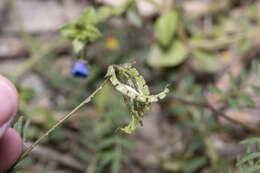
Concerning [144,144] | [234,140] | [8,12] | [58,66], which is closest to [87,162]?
[144,144]

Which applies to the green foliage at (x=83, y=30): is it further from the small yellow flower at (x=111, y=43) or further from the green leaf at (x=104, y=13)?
the small yellow flower at (x=111, y=43)

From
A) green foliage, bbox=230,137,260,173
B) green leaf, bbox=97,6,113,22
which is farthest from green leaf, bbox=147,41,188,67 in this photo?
green foliage, bbox=230,137,260,173

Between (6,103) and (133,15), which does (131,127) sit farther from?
(133,15)

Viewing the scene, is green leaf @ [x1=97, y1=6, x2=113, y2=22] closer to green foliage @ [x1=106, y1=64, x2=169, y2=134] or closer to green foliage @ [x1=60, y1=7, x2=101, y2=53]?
green foliage @ [x1=60, y1=7, x2=101, y2=53]

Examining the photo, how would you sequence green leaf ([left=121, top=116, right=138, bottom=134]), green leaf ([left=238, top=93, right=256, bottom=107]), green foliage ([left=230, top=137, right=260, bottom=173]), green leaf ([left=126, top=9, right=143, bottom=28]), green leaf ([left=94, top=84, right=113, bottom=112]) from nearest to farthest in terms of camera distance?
green leaf ([left=121, top=116, right=138, bottom=134]), green foliage ([left=230, top=137, right=260, bottom=173]), green leaf ([left=238, top=93, right=256, bottom=107]), green leaf ([left=126, top=9, right=143, bottom=28]), green leaf ([left=94, top=84, right=113, bottom=112])

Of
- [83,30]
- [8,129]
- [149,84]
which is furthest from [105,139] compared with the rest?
[8,129]

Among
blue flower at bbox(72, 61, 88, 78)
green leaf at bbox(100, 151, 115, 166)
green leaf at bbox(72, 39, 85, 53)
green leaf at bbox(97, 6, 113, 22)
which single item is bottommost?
green leaf at bbox(100, 151, 115, 166)

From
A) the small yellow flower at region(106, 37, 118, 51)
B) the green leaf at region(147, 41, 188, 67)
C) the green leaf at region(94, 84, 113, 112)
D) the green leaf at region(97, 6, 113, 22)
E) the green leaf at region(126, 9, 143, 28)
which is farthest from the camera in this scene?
the small yellow flower at region(106, 37, 118, 51)
